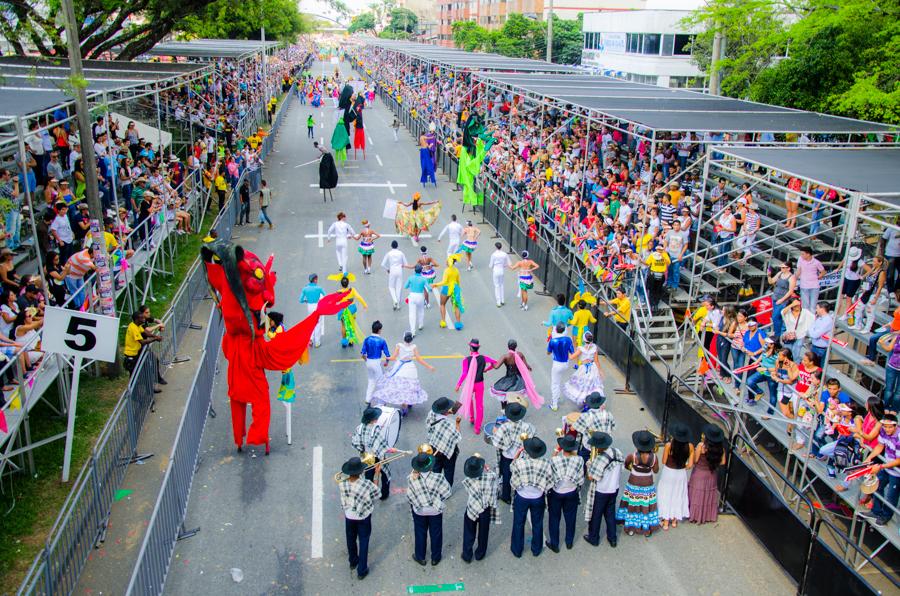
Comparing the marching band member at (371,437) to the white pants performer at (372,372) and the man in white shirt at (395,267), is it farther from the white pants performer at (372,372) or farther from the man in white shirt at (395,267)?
the man in white shirt at (395,267)

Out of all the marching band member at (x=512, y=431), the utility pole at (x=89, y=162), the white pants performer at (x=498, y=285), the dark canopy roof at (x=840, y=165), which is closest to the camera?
the marching band member at (x=512, y=431)

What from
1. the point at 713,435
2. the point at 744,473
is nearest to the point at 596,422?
the point at 713,435

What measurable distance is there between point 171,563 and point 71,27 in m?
7.55

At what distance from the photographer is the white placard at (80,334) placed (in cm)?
857

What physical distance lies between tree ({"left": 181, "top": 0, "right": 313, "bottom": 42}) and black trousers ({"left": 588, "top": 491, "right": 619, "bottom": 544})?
82.6ft

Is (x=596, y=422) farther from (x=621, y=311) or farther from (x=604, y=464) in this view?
(x=621, y=311)

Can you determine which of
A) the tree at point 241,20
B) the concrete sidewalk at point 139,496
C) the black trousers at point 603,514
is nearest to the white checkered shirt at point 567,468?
the black trousers at point 603,514

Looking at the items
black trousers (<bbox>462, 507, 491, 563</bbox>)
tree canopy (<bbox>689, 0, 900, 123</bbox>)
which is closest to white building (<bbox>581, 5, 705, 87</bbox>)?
tree canopy (<bbox>689, 0, 900, 123</bbox>)

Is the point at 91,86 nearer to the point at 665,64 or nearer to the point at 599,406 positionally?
the point at 599,406

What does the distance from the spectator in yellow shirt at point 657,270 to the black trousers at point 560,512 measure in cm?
638

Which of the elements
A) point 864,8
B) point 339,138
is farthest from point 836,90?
point 339,138

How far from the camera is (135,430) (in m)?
10.6

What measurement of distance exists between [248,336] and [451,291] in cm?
543

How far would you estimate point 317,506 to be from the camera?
9.47m
